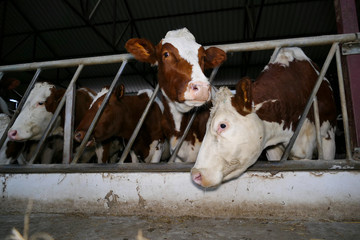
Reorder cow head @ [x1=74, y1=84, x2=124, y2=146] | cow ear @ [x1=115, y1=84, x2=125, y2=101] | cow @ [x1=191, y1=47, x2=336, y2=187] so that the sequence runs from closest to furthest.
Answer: cow @ [x1=191, y1=47, x2=336, y2=187]
cow head @ [x1=74, y1=84, x2=124, y2=146]
cow ear @ [x1=115, y1=84, x2=125, y2=101]

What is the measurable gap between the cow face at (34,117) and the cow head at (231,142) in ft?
7.48

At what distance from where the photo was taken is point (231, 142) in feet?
6.27

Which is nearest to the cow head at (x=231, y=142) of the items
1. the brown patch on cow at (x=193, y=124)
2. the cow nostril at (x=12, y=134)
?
the brown patch on cow at (x=193, y=124)

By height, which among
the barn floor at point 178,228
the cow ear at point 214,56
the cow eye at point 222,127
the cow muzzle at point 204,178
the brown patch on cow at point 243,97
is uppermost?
the cow ear at point 214,56

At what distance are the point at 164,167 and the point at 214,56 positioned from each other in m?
1.26

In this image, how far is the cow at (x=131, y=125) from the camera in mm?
3490

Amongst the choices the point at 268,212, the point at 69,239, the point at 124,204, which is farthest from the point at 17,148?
the point at 268,212

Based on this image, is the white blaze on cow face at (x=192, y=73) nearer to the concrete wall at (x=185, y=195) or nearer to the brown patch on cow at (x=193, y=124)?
the brown patch on cow at (x=193, y=124)

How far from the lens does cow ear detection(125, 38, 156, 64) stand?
2630 millimetres

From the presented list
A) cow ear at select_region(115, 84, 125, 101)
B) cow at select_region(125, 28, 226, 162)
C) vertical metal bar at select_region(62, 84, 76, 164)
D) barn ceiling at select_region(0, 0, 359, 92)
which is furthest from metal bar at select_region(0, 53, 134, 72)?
barn ceiling at select_region(0, 0, 359, 92)

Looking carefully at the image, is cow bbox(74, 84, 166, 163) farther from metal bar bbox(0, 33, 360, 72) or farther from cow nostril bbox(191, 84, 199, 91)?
cow nostril bbox(191, 84, 199, 91)

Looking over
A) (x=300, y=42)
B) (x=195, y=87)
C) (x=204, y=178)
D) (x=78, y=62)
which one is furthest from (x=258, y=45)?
(x=78, y=62)

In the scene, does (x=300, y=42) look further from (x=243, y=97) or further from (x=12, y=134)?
(x=12, y=134)

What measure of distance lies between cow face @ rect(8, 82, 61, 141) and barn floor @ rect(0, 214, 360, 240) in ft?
3.91
